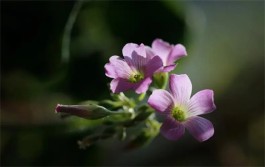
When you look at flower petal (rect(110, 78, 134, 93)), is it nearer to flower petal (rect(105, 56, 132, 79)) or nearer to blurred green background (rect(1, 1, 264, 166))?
flower petal (rect(105, 56, 132, 79))

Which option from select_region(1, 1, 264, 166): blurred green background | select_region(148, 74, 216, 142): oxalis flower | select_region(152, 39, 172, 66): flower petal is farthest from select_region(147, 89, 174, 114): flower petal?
select_region(1, 1, 264, 166): blurred green background

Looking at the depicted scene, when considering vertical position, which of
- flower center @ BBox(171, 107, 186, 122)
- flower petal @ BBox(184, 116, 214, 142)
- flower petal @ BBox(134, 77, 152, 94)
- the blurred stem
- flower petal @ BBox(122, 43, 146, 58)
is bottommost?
flower petal @ BBox(184, 116, 214, 142)

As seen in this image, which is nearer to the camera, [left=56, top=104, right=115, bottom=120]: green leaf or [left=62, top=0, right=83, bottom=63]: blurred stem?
[left=56, top=104, right=115, bottom=120]: green leaf

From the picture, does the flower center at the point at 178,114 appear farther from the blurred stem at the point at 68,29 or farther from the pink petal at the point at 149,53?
the blurred stem at the point at 68,29

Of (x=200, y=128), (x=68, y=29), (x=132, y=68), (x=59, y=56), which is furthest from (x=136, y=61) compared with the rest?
(x=59, y=56)

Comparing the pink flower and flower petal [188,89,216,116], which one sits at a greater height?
the pink flower

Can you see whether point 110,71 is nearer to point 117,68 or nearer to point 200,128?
point 117,68

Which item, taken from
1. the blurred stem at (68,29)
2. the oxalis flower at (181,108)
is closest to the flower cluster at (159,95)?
the oxalis flower at (181,108)
